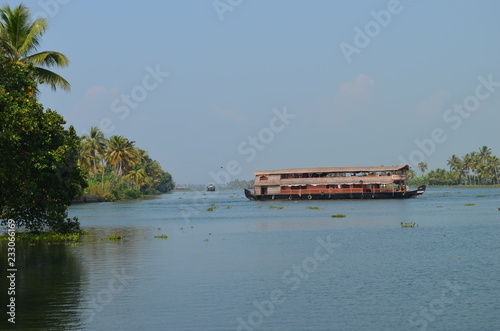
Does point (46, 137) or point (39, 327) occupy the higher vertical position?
point (46, 137)

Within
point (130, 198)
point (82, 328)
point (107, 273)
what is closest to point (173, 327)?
point (82, 328)

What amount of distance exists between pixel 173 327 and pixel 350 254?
1615cm

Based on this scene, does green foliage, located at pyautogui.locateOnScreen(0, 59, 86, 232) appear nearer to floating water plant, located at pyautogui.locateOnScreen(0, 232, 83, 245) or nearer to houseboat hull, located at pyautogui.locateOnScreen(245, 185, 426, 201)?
floating water plant, located at pyautogui.locateOnScreen(0, 232, 83, 245)

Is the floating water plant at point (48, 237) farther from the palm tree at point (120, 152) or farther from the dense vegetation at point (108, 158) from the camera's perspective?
the palm tree at point (120, 152)

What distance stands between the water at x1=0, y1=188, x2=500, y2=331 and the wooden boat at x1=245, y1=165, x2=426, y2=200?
5898 centimetres

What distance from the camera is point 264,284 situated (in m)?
22.8

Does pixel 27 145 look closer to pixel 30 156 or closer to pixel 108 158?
pixel 30 156

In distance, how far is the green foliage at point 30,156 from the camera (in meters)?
28.5

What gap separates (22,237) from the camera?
1494 inches

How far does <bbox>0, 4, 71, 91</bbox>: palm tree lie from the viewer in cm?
3653

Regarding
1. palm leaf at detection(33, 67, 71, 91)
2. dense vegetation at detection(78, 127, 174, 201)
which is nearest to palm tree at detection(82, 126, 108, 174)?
dense vegetation at detection(78, 127, 174, 201)

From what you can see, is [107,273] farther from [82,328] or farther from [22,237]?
[22,237]

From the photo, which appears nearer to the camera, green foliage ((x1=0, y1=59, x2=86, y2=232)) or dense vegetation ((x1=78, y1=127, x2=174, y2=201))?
green foliage ((x1=0, y1=59, x2=86, y2=232))

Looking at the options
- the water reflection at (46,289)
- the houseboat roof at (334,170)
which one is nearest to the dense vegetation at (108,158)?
the houseboat roof at (334,170)
